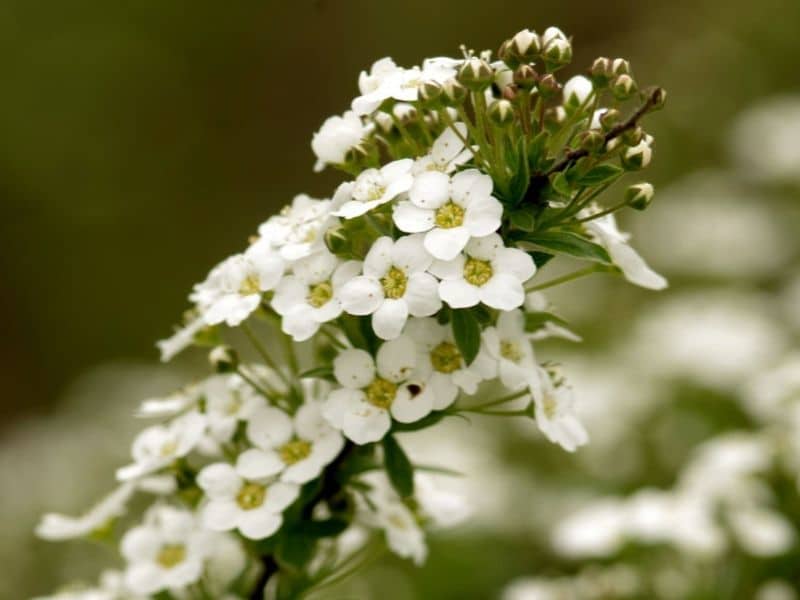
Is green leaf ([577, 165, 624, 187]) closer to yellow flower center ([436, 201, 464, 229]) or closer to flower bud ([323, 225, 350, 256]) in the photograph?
yellow flower center ([436, 201, 464, 229])

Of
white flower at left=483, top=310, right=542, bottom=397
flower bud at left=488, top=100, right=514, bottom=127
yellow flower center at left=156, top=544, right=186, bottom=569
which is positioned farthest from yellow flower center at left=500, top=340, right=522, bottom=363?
yellow flower center at left=156, top=544, right=186, bottom=569

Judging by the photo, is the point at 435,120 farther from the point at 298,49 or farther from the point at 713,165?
the point at 298,49

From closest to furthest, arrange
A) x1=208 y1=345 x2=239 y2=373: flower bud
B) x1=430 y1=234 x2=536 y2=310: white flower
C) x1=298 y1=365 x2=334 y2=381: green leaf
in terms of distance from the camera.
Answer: x1=430 y1=234 x2=536 y2=310: white flower < x1=298 y1=365 x2=334 y2=381: green leaf < x1=208 y1=345 x2=239 y2=373: flower bud

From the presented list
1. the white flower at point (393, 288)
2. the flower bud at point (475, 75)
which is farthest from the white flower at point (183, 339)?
the flower bud at point (475, 75)

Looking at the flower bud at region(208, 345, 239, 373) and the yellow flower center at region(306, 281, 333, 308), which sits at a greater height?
the yellow flower center at region(306, 281, 333, 308)

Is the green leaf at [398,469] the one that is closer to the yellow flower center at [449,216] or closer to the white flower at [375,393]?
the white flower at [375,393]

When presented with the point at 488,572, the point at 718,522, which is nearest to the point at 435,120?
the point at 718,522
